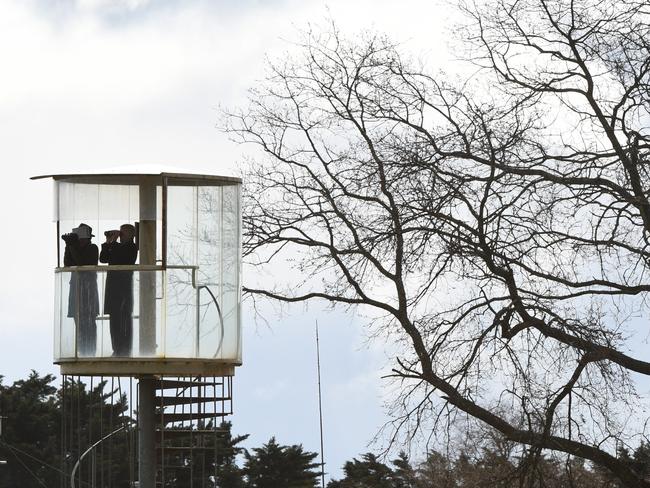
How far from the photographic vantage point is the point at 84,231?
2131 centimetres

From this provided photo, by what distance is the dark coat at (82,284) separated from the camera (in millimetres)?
20719

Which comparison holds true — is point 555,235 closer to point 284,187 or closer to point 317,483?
point 284,187

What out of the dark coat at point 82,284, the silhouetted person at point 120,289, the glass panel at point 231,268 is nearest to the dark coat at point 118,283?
the silhouetted person at point 120,289

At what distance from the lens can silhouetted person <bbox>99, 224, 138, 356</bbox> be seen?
66.6 feet

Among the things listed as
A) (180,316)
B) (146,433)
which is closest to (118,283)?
(180,316)

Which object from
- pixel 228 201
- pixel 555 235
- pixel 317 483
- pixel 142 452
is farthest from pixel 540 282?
pixel 317 483

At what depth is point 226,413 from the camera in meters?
22.2

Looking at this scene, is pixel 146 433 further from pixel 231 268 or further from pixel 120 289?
pixel 231 268

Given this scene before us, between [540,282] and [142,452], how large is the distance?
5.61 meters

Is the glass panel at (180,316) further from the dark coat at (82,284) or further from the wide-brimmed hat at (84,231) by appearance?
the wide-brimmed hat at (84,231)

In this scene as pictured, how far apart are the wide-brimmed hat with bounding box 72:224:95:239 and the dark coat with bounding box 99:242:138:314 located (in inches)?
21.7

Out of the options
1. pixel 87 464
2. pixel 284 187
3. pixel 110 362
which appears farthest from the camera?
pixel 87 464

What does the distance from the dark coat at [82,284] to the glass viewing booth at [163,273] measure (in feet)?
0.07

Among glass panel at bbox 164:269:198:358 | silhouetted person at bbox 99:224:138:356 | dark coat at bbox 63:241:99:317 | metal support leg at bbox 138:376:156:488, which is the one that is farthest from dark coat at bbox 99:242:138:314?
metal support leg at bbox 138:376:156:488
